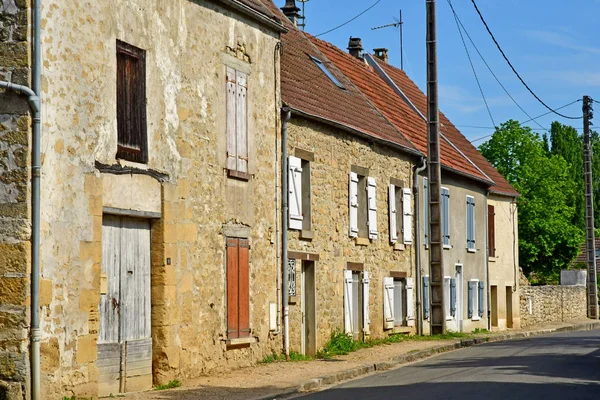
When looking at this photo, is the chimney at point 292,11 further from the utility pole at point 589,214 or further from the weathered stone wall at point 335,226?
the utility pole at point 589,214

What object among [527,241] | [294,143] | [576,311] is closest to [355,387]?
[294,143]

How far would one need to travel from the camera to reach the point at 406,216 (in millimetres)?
24344

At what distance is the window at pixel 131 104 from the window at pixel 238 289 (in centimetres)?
292

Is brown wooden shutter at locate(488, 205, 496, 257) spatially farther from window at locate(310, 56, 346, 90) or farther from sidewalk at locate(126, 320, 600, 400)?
sidewalk at locate(126, 320, 600, 400)

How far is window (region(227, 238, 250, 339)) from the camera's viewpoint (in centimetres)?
1570

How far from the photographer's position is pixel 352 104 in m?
23.1

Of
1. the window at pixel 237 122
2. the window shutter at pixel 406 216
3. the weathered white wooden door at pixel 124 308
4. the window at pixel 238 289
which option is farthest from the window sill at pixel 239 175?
the window shutter at pixel 406 216

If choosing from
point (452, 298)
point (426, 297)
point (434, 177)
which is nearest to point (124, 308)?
point (434, 177)

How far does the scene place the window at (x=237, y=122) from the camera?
16.0 metres

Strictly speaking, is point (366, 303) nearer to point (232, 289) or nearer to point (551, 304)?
point (232, 289)

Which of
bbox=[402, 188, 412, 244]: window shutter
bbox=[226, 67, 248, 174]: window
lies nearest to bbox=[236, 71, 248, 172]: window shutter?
bbox=[226, 67, 248, 174]: window

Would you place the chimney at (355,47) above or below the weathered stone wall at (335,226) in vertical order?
above

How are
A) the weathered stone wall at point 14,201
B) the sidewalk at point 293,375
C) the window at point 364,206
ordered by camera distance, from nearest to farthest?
1. the weathered stone wall at point 14,201
2. the sidewalk at point 293,375
3. the window at point 364,206

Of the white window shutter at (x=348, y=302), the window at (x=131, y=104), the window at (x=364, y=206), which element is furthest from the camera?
the window at (x=364, y=206)
